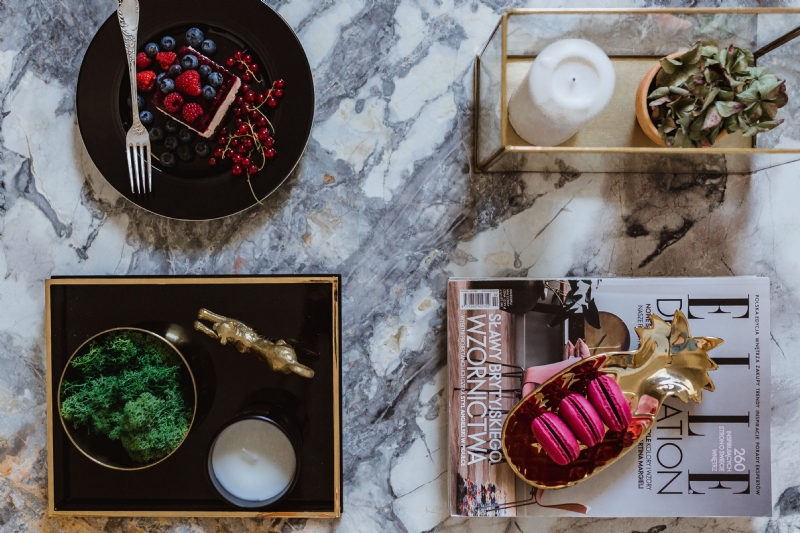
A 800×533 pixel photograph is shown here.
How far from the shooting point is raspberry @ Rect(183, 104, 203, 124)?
72cm

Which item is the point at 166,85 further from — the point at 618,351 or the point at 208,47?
the point at 618,351

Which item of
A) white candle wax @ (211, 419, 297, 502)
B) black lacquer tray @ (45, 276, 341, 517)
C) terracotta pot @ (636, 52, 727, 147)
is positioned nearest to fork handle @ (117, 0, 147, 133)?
black lacquer tray @ (45, 276, 341, 517)

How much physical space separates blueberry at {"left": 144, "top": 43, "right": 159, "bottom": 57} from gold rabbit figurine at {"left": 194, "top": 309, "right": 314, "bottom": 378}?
333mm

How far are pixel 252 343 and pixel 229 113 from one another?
0.30 m

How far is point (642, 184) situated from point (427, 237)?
299 mm

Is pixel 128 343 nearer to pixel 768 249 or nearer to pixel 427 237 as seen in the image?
pixel 427 237

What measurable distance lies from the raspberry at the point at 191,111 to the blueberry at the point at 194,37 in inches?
3.3

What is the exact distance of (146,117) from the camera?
743 millimetres

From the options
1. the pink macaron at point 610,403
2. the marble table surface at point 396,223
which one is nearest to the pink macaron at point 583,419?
the pink macaron at point 610,403

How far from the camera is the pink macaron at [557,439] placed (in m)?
0.70

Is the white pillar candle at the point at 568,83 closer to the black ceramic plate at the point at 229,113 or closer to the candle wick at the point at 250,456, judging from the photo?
the black ceramic plate at the point at 229,113

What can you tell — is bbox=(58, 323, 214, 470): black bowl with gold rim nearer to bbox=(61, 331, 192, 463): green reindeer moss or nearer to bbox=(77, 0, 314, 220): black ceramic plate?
bbox=(61, 331, 192, 463): green reindeer moss

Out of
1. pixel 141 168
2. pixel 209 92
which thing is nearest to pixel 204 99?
pixel 209 92

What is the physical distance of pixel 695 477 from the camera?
2.47 feet
